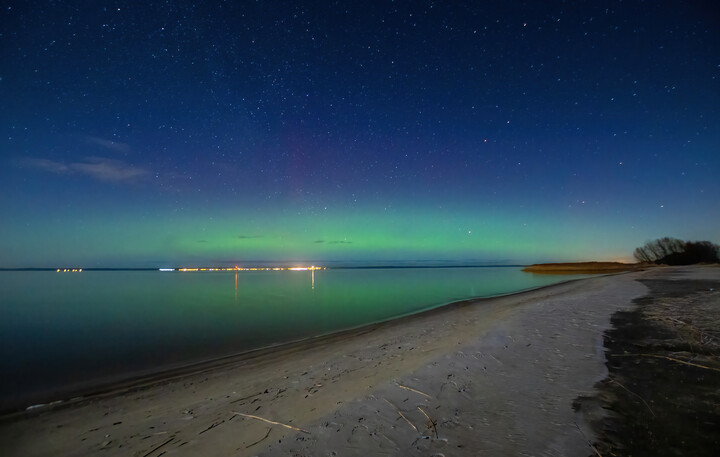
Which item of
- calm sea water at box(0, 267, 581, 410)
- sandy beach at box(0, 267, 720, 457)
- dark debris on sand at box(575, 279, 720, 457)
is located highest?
dark debris on sand at box(575, 279, 720, 457)

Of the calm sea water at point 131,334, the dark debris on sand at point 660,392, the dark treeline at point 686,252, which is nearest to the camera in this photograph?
the dark debris on sand at point 660,392

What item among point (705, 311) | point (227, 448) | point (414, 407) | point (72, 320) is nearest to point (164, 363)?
point (227, 448)

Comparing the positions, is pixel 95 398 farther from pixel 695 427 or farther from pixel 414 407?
pixel 695 427

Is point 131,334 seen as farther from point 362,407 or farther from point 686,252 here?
point 686,252

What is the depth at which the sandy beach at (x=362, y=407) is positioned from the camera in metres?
3.93

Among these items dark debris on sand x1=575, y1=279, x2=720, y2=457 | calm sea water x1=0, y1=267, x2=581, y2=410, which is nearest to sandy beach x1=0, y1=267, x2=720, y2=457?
dark debris on sand x1=575, y1=279, x2=720, y2=457

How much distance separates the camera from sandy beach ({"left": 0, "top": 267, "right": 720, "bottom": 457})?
3928mm

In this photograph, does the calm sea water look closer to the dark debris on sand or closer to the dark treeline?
the dark debris on sand

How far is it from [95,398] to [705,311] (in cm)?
1911

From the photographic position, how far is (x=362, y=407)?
15.8 ft

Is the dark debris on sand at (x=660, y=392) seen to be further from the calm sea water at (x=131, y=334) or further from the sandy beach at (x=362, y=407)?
the calm sea water at (x=131, y=334)

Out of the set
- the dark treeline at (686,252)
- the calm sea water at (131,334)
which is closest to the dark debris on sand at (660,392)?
the calm sea water at (131,334)

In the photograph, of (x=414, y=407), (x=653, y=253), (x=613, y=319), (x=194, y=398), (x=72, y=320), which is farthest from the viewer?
(x=653, y=253)

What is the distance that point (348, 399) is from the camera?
525 cm
